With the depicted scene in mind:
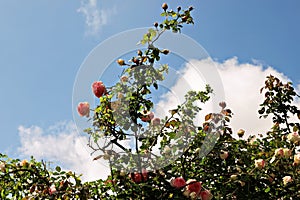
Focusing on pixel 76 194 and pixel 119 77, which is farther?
pixel 119 77

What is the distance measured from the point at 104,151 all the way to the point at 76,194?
1.08 ft

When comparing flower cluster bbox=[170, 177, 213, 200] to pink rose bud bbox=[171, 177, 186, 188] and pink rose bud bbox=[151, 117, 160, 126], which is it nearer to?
pink rose bud bbox=[171, 177, 186, 188]

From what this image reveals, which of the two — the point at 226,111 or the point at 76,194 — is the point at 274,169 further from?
the point at 76,194

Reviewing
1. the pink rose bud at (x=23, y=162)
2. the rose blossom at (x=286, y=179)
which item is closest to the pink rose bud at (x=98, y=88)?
the pink rose bud at (x=23, y=162)

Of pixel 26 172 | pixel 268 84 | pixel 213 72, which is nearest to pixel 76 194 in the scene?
pixel 26 172

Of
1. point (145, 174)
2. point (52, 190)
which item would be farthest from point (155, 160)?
point (52, 190)

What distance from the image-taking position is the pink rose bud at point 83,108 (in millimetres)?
2482

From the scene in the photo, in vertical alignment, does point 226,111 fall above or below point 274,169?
above

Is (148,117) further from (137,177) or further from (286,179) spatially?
(286,179)

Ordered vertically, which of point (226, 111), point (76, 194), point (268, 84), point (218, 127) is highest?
point (268, 84)

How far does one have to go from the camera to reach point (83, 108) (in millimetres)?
2482

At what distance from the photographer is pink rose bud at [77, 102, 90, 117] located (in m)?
2.48

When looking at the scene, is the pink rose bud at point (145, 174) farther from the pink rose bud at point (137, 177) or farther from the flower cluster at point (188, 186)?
the flower cluster at point (188, 186)

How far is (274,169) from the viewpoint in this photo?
2.56m
